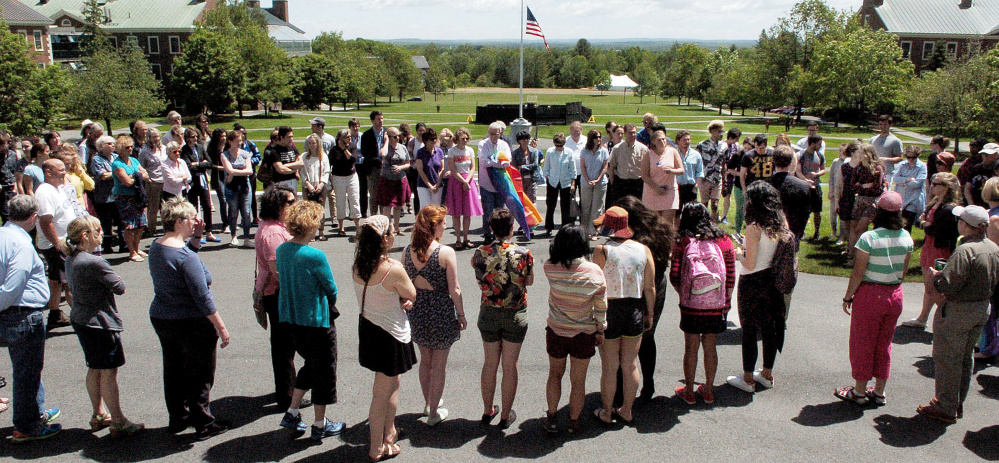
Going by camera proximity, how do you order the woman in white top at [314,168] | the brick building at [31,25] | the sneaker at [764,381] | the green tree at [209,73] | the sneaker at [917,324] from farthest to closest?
the brick building at [31,25] → the green tree at [209,73] → the woman in white top at [314,168] → the sneaker at [917,324] → the sneaker at [764,381]

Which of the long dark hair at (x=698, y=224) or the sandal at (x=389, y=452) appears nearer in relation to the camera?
the sandal at (x=389, y=452)

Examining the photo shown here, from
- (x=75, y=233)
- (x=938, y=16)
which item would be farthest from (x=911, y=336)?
(x=938, y=16)

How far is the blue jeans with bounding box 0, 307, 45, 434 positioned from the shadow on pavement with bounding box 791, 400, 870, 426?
5.51m

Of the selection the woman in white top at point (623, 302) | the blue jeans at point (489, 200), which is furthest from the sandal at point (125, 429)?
the blue jeans at point (489, 200)

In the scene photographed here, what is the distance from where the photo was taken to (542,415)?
548 centimetres

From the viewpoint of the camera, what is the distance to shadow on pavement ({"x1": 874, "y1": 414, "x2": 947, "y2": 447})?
16.7 feet

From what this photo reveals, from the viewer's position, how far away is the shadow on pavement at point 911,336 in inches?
276

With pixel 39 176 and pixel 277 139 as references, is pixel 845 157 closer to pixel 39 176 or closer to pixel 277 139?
pixel 277 139

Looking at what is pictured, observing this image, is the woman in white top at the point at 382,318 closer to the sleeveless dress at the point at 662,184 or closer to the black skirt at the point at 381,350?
the black skirt at the point at 381,350

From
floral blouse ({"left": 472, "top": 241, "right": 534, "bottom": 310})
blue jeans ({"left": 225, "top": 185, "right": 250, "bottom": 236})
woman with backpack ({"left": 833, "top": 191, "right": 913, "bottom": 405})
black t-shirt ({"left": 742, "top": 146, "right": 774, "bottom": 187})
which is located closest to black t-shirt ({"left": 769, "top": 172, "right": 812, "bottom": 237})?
black t-shirt ({"left": 742, "top": 146, "right": 774, "bottom": 187})

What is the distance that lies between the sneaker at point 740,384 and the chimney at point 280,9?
116 metres

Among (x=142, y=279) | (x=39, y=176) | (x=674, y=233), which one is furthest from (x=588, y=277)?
(x=39, y=176)

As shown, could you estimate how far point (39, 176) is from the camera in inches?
339

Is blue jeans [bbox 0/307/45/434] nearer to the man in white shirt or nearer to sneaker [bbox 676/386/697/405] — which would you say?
the man in white shirt
